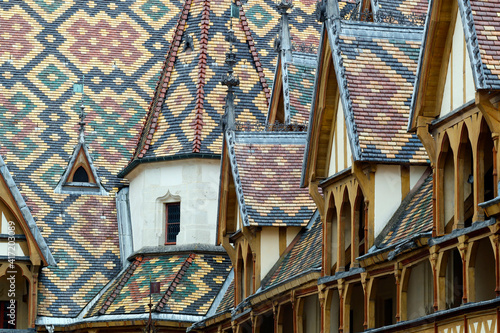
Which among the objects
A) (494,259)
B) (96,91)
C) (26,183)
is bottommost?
(494,259)

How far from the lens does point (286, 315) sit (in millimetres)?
28859

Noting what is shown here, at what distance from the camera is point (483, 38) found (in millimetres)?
19109

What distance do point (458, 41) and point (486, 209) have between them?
9.26ft

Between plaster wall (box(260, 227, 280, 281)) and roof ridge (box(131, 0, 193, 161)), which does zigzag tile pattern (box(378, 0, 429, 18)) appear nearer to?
plaster wall (box(260, 227, 280, 281))

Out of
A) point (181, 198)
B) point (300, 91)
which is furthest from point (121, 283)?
point (300, 91)

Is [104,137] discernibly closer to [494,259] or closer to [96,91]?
[96,91]

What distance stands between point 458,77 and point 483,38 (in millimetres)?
1102

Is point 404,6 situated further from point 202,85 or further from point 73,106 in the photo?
point 73,106

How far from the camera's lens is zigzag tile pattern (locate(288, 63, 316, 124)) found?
31.3m

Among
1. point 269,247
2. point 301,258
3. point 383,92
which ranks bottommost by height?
point 301,258

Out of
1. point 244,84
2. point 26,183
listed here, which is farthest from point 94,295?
point 244,84

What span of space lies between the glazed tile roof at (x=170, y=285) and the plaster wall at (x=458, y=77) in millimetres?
14433

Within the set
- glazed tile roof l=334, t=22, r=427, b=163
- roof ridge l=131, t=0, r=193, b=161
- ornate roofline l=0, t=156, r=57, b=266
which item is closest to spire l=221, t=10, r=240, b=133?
roof ridge l=131, t=0, r=193, b=161

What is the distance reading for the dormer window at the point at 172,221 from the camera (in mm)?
36906
